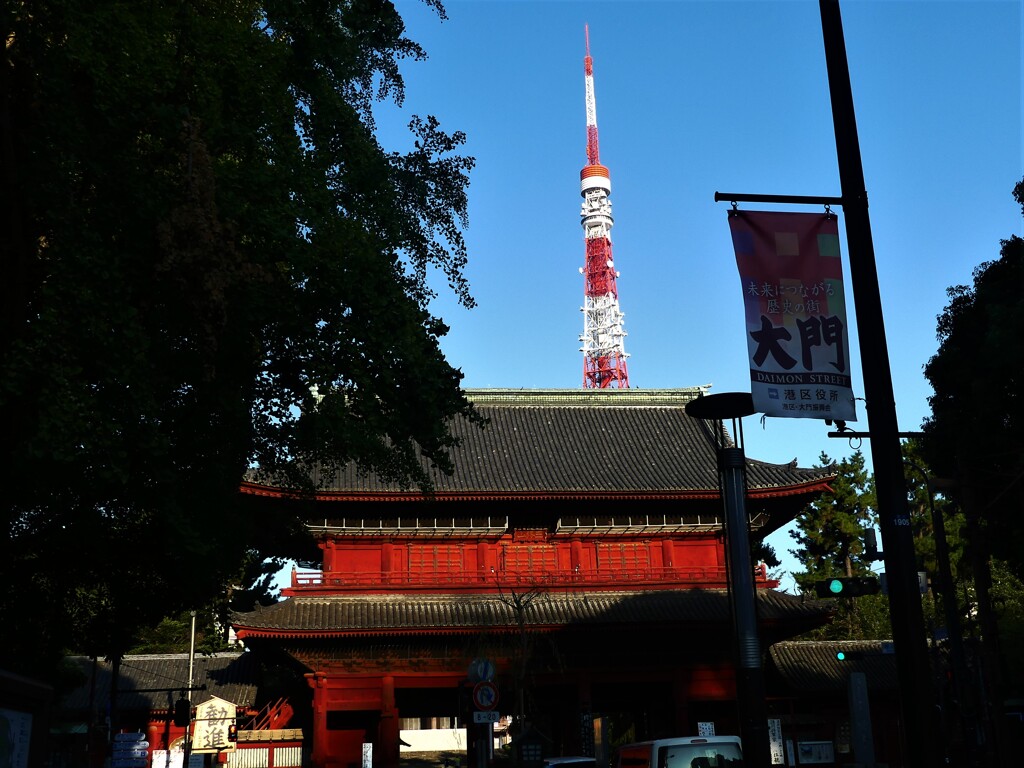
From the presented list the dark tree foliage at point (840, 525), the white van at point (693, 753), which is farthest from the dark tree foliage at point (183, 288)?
the dark tree foliage at point (840, 525)

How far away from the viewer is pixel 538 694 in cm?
3195

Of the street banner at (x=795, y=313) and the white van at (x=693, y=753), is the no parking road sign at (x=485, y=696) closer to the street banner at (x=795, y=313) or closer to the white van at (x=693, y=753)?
the white van at (x=693, y=753)

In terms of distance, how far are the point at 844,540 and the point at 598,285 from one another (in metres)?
24.6

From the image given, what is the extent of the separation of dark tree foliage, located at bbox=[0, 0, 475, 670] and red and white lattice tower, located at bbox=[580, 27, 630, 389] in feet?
167

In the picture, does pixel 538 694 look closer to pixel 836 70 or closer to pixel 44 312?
pixel 44 312

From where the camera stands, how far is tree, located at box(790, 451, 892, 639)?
54.7m

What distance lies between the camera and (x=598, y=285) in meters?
71.1

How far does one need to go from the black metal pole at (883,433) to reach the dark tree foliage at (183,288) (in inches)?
267

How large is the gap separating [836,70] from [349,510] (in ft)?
82.0

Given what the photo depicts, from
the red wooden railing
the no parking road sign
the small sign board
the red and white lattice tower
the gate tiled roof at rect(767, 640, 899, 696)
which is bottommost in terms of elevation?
the small sign board

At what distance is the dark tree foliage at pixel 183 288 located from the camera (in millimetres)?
11305

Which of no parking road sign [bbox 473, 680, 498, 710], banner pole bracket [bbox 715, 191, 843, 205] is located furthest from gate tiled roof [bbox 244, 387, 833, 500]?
banner pole bracket [bbox 715, 191, 843, 205]

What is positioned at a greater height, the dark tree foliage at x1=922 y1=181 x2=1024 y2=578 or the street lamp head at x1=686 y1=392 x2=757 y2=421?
the dark tree foliage at x1=922 y1=181 x2=1024 y2=578

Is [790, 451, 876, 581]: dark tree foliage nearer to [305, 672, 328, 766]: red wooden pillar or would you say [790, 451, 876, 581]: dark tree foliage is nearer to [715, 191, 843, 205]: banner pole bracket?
[305, 672, 328, 766]: red wooden pillar
